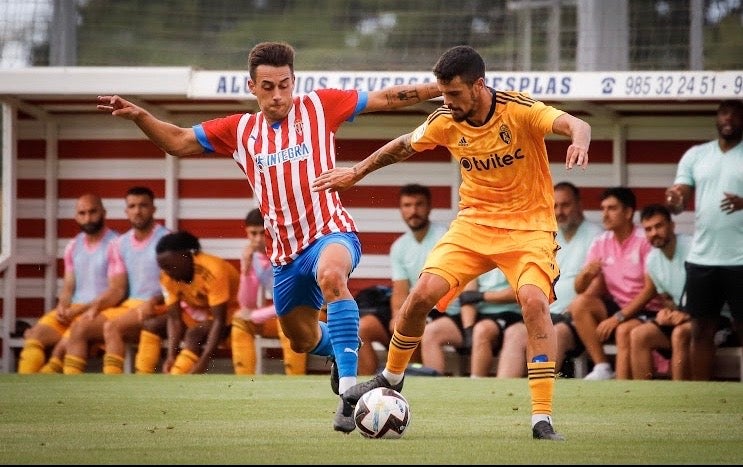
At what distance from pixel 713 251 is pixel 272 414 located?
4922 mm

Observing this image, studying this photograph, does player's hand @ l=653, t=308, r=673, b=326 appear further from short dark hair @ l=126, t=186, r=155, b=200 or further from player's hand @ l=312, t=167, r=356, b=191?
player's hand @ l=312, t=167, r=356, b=191

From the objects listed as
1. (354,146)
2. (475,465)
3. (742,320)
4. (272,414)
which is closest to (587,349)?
(742,320)

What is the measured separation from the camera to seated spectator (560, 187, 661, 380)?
43.8 ft

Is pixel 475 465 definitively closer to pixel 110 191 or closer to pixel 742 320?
pixel 742 320

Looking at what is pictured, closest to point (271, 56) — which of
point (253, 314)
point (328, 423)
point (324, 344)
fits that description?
point (324, 344)

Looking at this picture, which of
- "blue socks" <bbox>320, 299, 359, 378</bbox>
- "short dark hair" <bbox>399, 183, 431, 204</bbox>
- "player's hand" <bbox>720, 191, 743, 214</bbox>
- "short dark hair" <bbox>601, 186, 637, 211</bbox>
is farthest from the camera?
"short dark hair" <bbox>399, 183, 431, 204</bbox>

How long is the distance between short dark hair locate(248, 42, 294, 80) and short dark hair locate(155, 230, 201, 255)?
225 inches

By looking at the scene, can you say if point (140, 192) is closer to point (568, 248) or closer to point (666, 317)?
point (568, 248)

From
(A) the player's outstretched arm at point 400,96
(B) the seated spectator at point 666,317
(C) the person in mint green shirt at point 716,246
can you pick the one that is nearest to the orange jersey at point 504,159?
(A) the player's outstretched arm at point 400,96

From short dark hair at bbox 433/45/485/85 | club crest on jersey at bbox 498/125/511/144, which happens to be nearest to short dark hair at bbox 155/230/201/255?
club crest on jersey at bbox 498/125/511/144

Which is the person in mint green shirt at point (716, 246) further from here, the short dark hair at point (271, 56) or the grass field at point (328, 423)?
the short dark hair at point (271, 56)

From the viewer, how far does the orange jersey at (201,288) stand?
14.6 metres

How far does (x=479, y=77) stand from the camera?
8211 mm

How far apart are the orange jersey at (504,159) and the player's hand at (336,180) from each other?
1.35 feet
